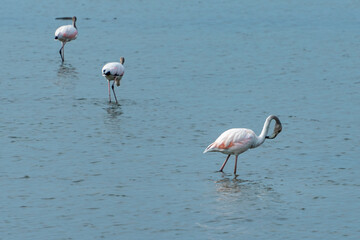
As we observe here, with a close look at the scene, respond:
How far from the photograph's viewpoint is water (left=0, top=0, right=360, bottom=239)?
14930mm

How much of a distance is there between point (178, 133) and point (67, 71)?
36.3 feet

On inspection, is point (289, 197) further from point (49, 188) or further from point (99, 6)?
point (99, 6)

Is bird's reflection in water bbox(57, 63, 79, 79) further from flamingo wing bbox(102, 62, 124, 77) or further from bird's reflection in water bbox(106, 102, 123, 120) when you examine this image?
bird's reflection in water bbox(106, 102, 123, 120)

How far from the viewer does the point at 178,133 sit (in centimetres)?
2169

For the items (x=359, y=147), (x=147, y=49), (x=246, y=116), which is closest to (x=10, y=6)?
(x=147, y=49)

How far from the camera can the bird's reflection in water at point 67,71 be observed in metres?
30.7

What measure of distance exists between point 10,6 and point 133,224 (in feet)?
142

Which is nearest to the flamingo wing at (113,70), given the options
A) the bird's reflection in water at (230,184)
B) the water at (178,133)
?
the water at (178,133)

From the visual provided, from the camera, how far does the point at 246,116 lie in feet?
77.7

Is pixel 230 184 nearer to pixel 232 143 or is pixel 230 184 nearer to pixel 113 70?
pixel 232 143

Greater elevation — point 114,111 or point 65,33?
point 65,33

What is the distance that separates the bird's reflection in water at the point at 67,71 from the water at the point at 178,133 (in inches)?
4.2

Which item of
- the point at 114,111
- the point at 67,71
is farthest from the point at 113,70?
the point at 67,71

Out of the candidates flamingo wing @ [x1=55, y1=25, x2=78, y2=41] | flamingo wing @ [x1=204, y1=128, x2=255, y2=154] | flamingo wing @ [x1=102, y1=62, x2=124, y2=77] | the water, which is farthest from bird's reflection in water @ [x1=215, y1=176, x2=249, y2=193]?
flamingo wing @ [x1=55, y1=25, x2=78, y2=41]
